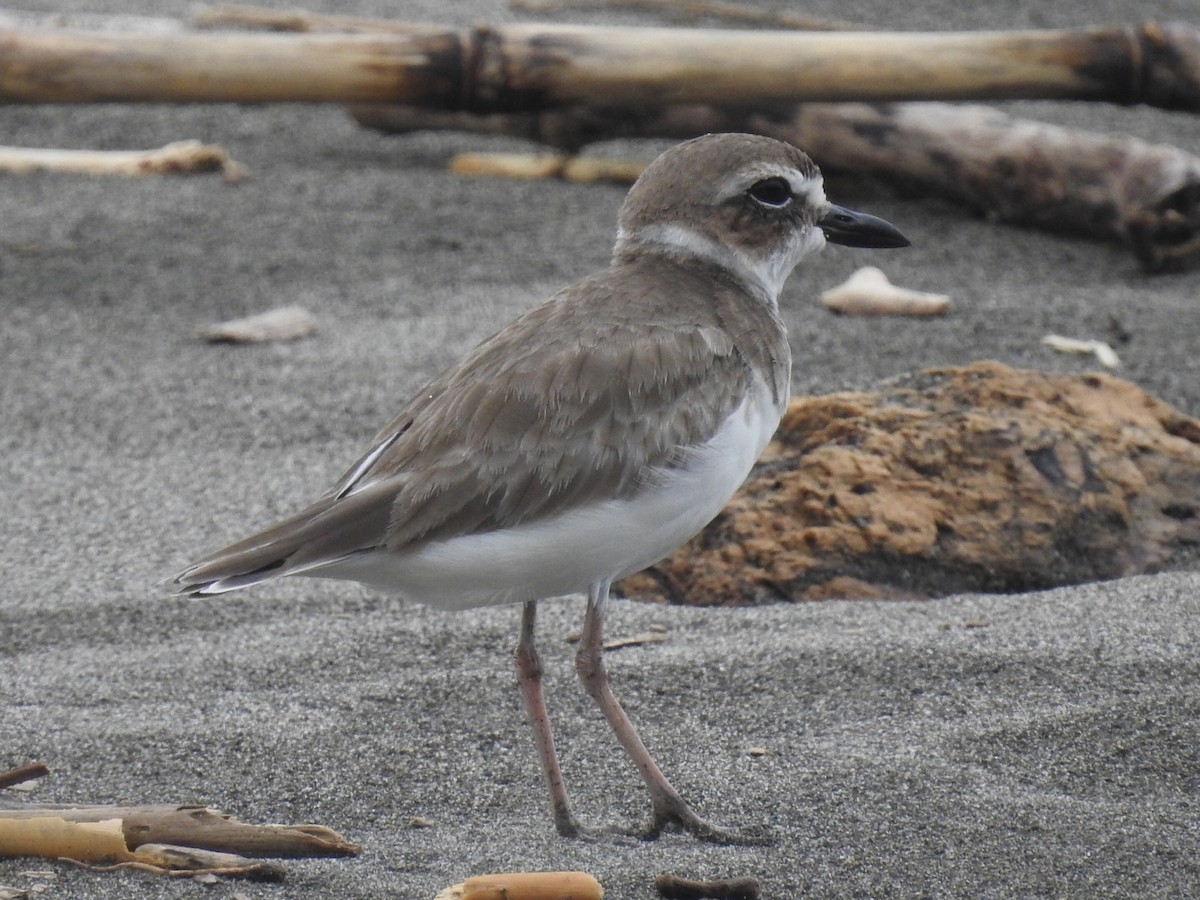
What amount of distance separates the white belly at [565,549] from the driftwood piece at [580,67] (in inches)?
168

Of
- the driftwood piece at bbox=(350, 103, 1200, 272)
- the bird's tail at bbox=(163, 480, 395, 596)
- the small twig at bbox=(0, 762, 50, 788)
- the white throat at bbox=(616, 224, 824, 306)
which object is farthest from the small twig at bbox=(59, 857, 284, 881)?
the driftwood piece at bbox=(350, 103, 1200, 272)

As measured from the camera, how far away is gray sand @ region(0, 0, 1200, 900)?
133 inches

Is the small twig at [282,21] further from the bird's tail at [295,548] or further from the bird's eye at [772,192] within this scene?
the bird's tail at [295,548]

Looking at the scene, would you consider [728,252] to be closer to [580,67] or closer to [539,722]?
[539,722]

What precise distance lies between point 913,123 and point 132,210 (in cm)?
388

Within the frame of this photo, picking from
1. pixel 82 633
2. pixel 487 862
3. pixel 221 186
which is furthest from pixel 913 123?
pixel 487 862

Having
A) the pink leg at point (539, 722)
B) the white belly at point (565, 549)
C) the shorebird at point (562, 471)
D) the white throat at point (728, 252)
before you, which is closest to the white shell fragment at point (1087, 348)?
the white throat at point (728, 252)

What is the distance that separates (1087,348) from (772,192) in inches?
111

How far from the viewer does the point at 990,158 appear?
7.61 metres

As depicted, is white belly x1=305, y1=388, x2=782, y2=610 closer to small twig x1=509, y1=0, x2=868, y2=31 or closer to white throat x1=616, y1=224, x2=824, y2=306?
white throat x1=616, y1=224, x2=824, y2=306

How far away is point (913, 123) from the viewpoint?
7.77 metres

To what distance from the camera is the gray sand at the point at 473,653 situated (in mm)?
3375

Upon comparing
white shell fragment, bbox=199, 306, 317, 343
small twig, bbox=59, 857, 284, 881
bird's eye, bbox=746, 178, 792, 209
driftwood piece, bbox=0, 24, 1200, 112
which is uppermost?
driftwood piece, bbox=0, 24, 1200, 112

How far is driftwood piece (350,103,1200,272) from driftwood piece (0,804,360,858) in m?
5.12
